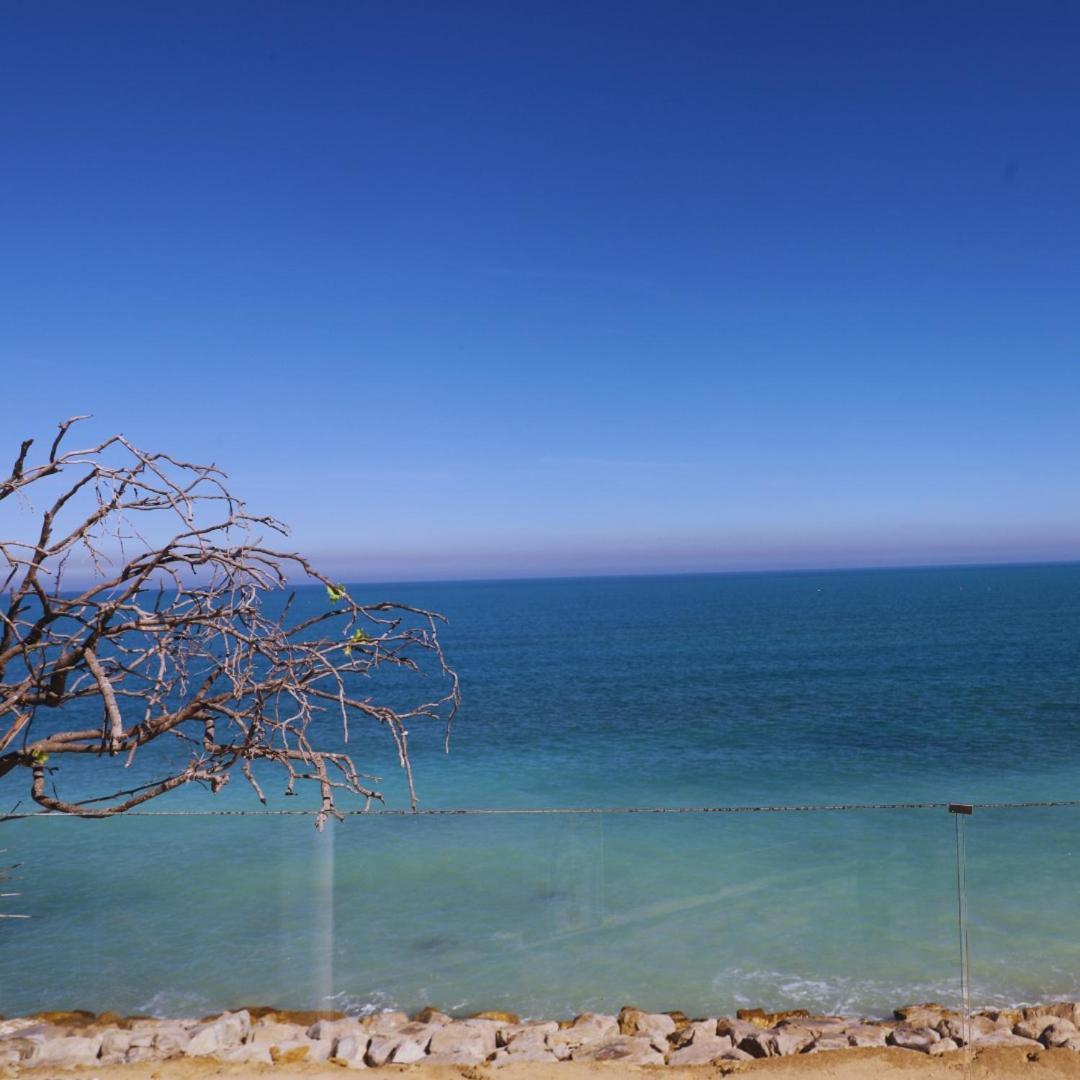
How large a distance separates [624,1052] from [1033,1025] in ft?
7.61

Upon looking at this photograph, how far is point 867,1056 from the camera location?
5.20m

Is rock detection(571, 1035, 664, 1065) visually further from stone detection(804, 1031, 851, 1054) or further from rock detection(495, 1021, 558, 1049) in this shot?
stone detection(804, 1031, 851, 1054)

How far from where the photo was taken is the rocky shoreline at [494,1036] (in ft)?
17.7

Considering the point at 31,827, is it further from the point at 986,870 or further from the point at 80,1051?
the point at 986,870

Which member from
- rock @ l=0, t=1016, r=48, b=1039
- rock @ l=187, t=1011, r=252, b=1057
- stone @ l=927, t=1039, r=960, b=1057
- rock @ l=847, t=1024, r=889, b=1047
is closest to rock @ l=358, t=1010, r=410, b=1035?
rock @ l=187, t=1011, r=252, b=1057

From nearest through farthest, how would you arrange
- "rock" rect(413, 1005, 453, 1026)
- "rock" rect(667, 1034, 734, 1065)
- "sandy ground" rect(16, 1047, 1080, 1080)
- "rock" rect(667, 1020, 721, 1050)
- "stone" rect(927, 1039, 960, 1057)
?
"sandy ground" rect(16, 1047, 1080, 1080), "stone" rect(927, 1039, 960, 1057), "rock" rect(667, 1034, 734, 1065), "rock" rect(667, 1020, 721, 1050), "rock" rect(413, 1005, 453, 1026)

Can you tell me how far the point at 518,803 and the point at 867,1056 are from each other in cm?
1034

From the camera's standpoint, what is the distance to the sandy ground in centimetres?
492

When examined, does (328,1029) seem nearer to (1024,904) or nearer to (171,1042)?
(171,1042)

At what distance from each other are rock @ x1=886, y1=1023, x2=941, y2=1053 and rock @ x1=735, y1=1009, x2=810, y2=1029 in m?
0.53

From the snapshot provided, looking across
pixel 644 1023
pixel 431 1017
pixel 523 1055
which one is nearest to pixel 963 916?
pixel 644 1023

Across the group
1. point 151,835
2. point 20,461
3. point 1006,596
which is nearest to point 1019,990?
point 151,835

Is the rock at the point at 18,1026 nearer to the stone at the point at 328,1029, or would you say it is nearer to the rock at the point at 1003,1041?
the stone at the point at 328,1029

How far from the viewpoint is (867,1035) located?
219 inches
